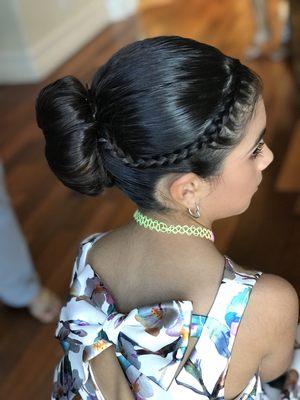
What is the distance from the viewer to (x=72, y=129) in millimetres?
809

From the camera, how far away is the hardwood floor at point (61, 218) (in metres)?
1.79

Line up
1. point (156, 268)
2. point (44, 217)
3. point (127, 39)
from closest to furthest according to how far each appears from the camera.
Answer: point (156, 268), point (44, 217), point (127, 39)

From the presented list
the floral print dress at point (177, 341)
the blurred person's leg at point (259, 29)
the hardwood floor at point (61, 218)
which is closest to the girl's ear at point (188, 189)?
the floral print dress at point (177, 341)

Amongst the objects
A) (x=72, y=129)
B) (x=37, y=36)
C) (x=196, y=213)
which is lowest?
(x=37, y=36)

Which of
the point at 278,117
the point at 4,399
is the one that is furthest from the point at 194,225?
the point at 278,117

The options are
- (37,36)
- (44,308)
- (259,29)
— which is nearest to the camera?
(44,308)

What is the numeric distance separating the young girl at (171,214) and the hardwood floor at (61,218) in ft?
2.97

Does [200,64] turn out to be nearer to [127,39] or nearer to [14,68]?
[14,68]

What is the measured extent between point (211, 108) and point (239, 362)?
0.37 metres

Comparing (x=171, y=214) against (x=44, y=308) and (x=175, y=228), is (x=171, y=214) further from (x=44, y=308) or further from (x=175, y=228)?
(x=44, y=308)

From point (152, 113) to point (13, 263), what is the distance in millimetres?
1172

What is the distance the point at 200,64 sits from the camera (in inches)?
29.4

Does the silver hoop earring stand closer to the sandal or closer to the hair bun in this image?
the hair bun

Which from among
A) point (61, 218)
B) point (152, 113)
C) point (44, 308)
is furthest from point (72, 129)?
point (61, 218)
